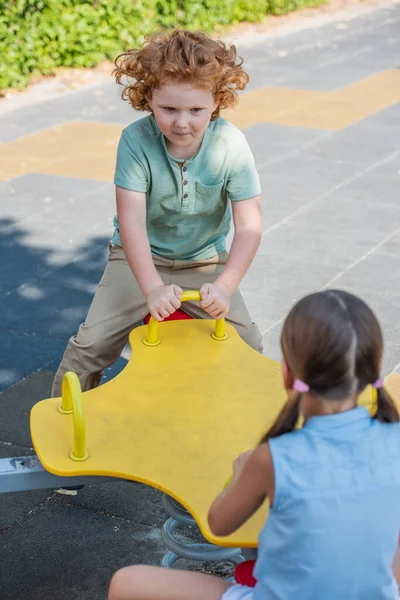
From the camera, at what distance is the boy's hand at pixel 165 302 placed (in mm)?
2541

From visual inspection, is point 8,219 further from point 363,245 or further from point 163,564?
point 163,564

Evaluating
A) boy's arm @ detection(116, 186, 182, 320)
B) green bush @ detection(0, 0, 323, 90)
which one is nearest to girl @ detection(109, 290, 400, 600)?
boy's arm @ detection(116, 186, 182, 320)

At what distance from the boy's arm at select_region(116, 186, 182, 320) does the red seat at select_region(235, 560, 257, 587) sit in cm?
85

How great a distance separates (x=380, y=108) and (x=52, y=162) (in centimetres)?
288

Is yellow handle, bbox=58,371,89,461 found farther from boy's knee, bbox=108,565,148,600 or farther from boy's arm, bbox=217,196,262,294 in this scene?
boy's arm, bbox=217,196,262,294

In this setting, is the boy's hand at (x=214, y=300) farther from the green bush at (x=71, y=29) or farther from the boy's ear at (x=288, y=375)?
the green bush at (x=71, y=29)

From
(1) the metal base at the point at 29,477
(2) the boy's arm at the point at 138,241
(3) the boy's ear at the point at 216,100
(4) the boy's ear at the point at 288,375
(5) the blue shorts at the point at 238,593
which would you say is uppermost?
(3) the boy's ear at the point at 216,100

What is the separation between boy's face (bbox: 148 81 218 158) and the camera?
266 centimetres

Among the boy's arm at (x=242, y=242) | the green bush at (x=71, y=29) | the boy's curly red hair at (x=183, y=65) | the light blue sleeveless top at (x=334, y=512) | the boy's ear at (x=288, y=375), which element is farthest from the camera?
the green bush at (x=71, y=29)

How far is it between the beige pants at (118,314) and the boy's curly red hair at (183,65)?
1.59ft

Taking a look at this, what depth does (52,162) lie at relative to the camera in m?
6.31

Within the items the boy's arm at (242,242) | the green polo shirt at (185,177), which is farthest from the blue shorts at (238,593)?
the green polo shirt at (185,177)

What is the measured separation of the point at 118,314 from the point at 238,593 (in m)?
1.18

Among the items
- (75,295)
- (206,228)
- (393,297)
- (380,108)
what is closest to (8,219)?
(75,295)
